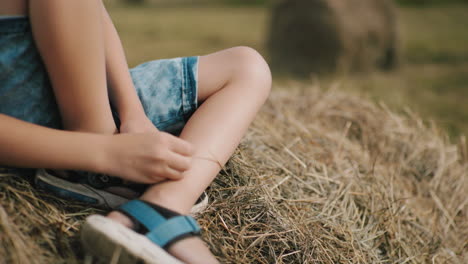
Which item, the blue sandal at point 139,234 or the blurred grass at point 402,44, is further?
the blurred grass at point 402,44

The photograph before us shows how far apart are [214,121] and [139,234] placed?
0.35m

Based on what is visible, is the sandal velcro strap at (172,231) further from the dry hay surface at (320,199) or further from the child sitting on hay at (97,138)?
the dry hay surface at (320,199)

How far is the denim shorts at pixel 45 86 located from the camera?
973mm

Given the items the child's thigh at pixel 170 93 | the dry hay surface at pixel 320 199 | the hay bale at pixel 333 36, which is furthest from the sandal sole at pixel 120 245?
the hay bale at pixel 333 36

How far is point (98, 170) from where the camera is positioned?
977mm

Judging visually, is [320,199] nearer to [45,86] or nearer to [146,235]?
[146,235]

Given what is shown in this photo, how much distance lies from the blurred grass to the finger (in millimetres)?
A: 1811

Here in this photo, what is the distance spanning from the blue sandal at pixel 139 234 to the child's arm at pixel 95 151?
0.08 m

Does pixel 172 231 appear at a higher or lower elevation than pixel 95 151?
lower

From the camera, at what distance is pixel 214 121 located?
1.13 m

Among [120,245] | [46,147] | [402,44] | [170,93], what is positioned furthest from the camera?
[402,44]

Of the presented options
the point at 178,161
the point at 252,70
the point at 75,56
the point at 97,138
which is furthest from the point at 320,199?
the point at 75,56

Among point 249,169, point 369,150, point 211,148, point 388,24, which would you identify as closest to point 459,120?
point 369,150

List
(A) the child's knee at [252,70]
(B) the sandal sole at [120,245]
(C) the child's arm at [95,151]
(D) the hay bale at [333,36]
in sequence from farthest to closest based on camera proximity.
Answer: (D) the hay bale at [333,36] → (A) the child's knee at [252,70] → (C) the child's arm at [95,151] → (B) the sandal sole at [120,245]
